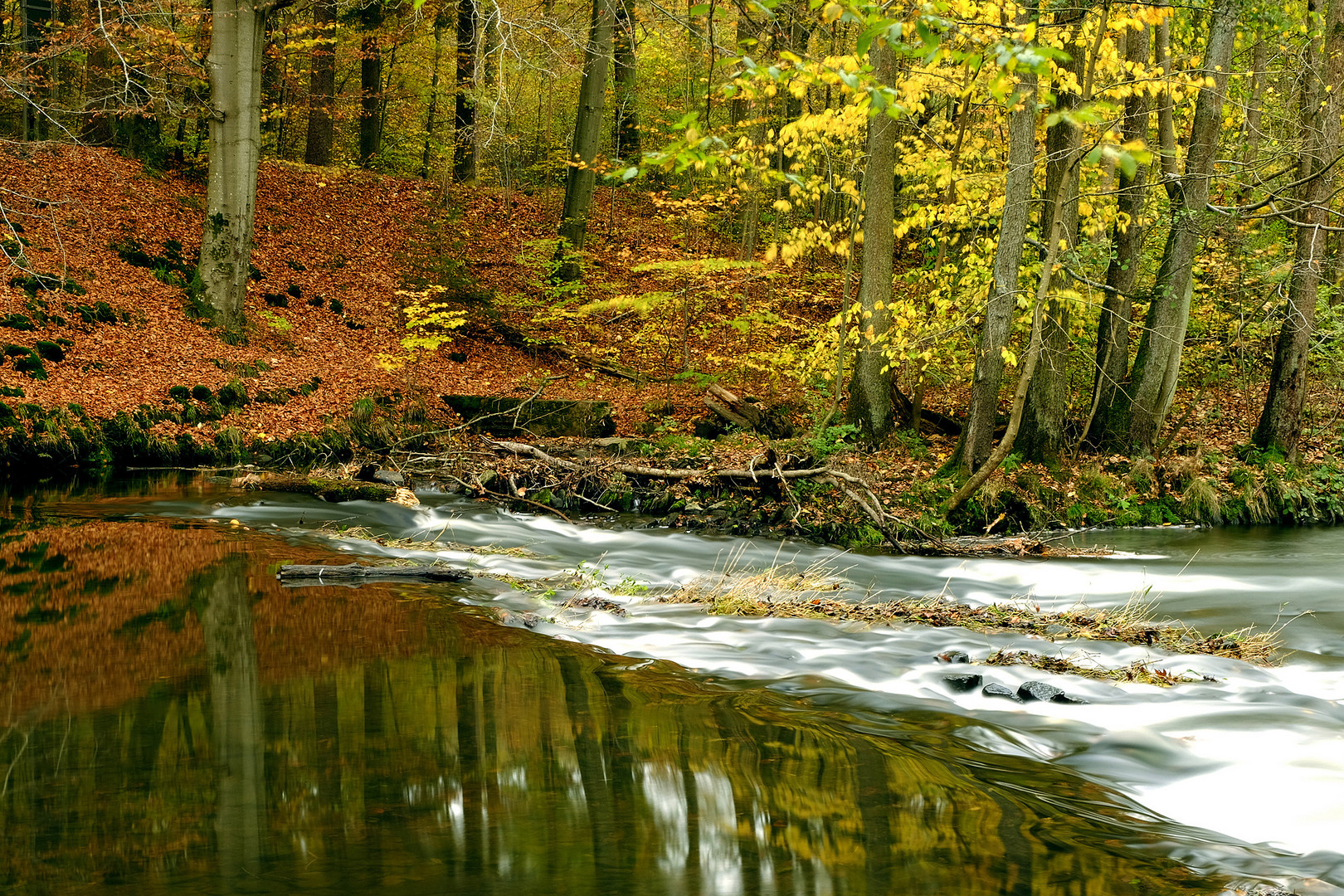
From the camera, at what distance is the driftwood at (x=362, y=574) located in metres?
7.29

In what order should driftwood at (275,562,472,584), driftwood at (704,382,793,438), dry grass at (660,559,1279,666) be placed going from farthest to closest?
driftwood at (704,382,793,438), driftwood at (275,562,472,584), dry grass at (660,559,1279,666)

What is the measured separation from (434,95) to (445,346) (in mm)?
10891

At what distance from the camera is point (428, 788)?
3820 mm

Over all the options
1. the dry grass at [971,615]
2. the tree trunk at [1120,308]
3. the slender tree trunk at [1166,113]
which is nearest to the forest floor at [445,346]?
the tree trunk at [1120,308]

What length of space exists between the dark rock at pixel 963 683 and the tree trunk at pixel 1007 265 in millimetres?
6052

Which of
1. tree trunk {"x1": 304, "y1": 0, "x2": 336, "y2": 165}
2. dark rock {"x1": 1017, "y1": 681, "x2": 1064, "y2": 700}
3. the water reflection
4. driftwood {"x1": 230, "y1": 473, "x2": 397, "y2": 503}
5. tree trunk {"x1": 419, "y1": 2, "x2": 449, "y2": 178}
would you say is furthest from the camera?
tree trunk {"x1": 419, "y1": 2, "x2": 449, "y2": 178}

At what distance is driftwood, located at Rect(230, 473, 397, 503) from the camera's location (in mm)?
11203

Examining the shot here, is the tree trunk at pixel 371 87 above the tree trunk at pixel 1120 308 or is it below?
above

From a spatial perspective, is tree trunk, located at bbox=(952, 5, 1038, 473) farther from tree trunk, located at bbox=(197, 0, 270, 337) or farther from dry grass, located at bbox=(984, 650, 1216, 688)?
tree trunk, located at bbox=(197, 0, 270, 337)

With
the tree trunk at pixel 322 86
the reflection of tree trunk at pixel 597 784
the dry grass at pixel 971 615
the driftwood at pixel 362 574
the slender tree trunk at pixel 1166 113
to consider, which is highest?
the tree trunk at pixel 322 86

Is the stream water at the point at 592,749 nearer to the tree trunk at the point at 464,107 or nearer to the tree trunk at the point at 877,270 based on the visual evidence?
the tree trunk at the point at 877,270

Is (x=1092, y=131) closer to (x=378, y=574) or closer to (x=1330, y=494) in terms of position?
(x=1330, y=494)

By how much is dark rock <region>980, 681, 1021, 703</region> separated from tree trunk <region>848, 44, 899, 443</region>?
7.03 m

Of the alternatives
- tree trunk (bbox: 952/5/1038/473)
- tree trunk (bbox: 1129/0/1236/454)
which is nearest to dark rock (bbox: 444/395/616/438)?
tree trunk (bbox: 952/5/1038/473)
